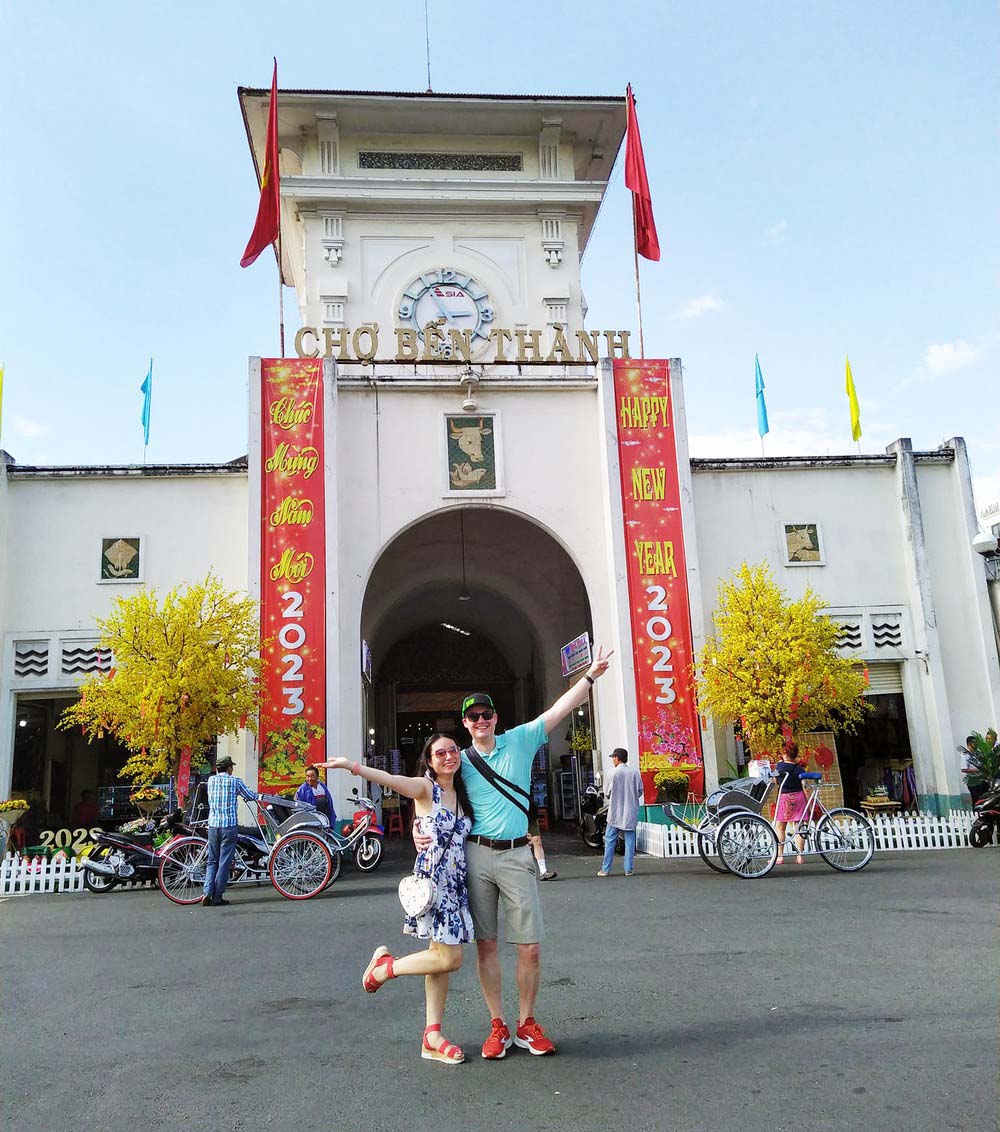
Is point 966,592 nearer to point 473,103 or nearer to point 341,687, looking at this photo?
point 341,687

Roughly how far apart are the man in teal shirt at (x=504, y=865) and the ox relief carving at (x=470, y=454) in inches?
478

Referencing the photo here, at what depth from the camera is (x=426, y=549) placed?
72.6 feet

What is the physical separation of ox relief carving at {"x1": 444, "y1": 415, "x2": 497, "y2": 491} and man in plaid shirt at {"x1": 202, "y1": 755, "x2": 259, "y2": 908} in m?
7.36

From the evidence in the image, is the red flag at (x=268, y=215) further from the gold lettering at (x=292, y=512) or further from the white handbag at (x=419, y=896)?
the white handbag at (x=419, y=896)

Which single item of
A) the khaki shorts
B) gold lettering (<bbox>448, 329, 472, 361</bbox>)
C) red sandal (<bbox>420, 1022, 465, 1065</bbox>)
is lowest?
red sandal (<bbox>420, 1022, 465, 1065</bbox>)

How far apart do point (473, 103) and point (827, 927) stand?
18.2m

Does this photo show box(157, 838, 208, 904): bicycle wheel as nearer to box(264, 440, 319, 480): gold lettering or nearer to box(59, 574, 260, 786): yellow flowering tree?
box(59, 574, 260, 786): yellow flowering tree

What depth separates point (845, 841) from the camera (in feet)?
37.8

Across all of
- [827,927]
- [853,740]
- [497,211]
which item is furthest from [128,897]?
[497,211]

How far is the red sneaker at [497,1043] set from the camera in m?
4.49

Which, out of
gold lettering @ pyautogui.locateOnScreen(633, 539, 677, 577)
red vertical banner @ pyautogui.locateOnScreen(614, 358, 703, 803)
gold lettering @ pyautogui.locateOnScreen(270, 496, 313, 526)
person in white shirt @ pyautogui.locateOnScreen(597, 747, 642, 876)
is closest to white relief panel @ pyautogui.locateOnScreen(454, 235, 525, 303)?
red vertical banner @ pyautogui.locateOnScreen(614, 358, 703, 803)

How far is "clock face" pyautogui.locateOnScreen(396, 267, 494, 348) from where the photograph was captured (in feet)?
68.9

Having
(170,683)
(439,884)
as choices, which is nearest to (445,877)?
(439,884)

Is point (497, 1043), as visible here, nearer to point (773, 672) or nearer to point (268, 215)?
point (773, 672)
